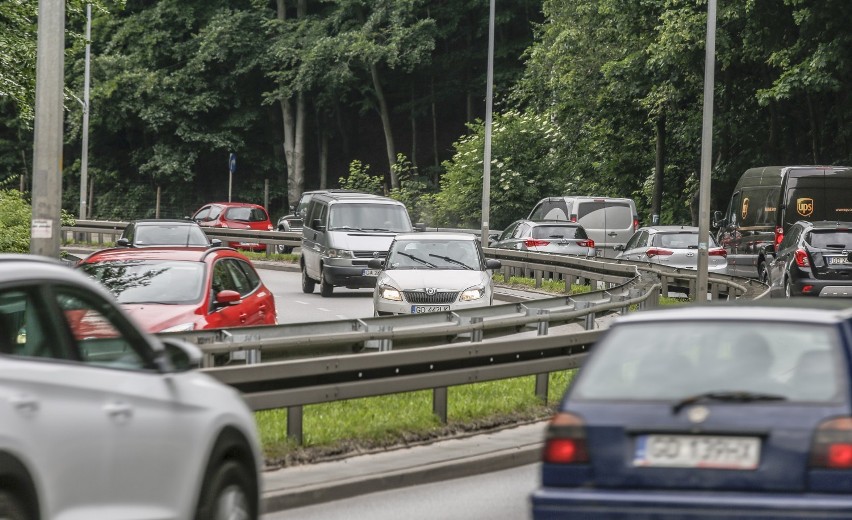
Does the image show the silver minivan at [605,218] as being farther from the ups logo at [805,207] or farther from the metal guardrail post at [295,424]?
the metal guardrail post at [295,424]

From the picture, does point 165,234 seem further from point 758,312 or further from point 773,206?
point 758,312

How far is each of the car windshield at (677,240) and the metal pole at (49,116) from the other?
21.2 metres

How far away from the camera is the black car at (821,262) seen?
83.1 feet

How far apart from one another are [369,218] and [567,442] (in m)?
25.1

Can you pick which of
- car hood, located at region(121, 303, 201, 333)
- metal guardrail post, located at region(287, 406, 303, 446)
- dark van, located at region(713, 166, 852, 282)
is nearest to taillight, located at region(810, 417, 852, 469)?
metal guardrail post, located at region(287, 406, 303, 446)

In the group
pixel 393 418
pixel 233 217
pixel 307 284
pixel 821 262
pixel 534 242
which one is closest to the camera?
pixel 393 418

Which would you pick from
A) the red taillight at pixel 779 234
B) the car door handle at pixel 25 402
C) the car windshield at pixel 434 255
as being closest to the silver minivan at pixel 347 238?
the car windshield at pixel 434 255

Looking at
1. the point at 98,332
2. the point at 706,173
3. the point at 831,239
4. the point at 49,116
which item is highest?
the point at 49,116

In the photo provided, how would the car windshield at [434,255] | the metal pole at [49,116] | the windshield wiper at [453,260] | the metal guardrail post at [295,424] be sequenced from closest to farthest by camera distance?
the metal guardrail post at [295,424] → the metal pole at [49,116] → the windshield wiper at [453,260] → the car windshield at [434,255]

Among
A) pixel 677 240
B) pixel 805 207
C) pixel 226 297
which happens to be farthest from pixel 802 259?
pixel 226 297

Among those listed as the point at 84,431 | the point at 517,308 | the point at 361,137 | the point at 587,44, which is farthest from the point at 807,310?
the point at 361,137

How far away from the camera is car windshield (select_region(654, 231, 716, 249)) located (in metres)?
34.2

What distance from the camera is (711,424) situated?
6559mm

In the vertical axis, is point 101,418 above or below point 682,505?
above
